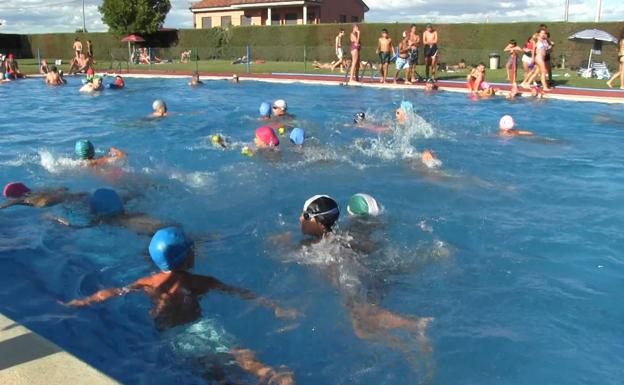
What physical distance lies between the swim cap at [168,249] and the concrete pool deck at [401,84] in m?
15.0

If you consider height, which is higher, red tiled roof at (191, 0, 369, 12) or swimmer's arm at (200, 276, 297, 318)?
red tiled roof at (191, 0, 369, 12)

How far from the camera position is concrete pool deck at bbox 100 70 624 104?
16.4 metres

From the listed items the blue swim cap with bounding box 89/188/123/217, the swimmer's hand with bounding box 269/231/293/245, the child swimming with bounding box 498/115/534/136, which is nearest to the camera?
the swimmer's hand with bounding box 269/231/293/245

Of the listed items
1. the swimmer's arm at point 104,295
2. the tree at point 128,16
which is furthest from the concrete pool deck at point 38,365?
the tree at point 128,16

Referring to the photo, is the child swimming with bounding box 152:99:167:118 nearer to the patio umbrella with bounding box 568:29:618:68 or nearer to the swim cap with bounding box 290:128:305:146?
the swim cap with bounding box 290:128:305:146

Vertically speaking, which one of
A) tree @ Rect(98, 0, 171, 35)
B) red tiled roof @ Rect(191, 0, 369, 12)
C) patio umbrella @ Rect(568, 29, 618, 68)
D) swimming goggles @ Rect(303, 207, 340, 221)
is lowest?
swimming goggles @ Rect(303, 207, 340, 221)

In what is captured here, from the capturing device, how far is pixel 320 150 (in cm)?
1030

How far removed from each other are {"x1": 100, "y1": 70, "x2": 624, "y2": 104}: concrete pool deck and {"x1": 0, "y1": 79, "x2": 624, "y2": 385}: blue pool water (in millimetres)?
4409

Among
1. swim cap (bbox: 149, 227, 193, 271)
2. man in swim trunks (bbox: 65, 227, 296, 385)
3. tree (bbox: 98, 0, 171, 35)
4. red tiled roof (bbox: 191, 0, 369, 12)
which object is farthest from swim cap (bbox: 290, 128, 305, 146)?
red tiled roof (bbox: 191, 0, 369, 12)

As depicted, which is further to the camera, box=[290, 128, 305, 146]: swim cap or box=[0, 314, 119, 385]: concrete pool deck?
box=[290, 128, 305, 146]: swim cap

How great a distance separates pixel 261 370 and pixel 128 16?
4145 centimetres

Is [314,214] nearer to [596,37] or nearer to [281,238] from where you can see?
[281,238]

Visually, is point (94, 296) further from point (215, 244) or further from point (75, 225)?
point (75, 225)

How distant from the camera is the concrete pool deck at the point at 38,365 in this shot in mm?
2744
